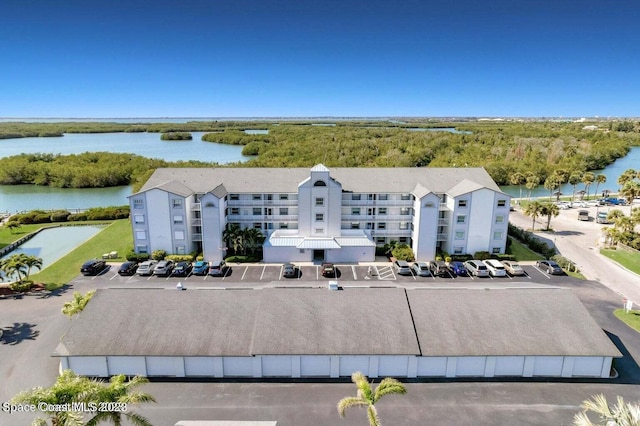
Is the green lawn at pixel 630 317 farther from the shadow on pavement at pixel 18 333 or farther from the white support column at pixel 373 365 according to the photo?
the shadow on pavement at pixel 18 333

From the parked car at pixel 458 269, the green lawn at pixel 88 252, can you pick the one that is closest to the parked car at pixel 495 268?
the parked car at pixel 458 269

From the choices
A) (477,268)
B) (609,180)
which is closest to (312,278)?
(477,268)

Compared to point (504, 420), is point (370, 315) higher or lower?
higher

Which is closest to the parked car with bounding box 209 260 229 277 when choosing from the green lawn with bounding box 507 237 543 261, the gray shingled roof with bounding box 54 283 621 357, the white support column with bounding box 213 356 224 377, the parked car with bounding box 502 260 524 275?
the gray shingled roof with bounding box 54 283 621 357

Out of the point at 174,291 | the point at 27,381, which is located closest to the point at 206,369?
the point at 174,291

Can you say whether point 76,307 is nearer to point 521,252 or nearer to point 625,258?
point 521,252

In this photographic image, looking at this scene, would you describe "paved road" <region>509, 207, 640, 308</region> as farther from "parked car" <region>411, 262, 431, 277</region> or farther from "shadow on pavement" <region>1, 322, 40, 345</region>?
"shadow on pavement" <region>1, 322, 40, 345</region>

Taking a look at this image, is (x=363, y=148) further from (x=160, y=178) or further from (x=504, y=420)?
(x=504, y=420)
